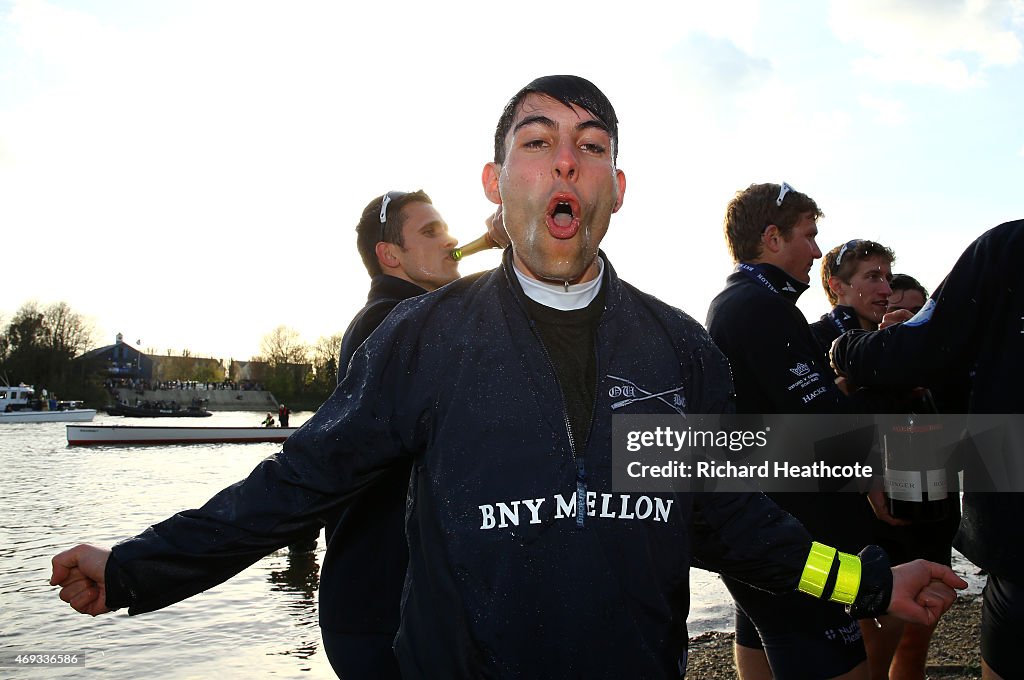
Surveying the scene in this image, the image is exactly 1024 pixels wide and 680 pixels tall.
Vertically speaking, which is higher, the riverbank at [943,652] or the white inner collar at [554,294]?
the white inner collar at [554,294]

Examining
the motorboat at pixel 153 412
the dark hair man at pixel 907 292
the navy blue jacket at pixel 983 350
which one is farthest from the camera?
the motorboat at pixel 153 412

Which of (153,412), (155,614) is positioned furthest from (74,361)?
(155,614)

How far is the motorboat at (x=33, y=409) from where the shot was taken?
67188 millimetres

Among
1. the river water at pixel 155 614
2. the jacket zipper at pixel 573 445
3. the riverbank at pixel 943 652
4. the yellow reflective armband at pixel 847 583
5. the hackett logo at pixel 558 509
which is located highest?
the jacket zipper at pixel 573 445

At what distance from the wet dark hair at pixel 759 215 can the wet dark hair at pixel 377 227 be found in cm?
184

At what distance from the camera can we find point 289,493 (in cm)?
191

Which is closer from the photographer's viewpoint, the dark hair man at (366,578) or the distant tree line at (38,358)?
the dark hair man at (366,578)

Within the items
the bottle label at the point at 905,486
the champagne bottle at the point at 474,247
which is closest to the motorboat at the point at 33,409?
the champagne bottle at the point at 474,247

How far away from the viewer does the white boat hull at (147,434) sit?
42859 mm

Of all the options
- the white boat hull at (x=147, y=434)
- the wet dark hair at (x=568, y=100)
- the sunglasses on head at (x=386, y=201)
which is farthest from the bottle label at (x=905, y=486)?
the white boat hull at (x=147, y=434)

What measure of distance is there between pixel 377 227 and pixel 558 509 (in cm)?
267

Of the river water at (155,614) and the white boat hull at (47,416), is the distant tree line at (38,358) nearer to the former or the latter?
the white boat hull at (47,416)

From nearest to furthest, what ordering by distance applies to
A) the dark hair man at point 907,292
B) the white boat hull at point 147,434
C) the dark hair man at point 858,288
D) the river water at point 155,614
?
1. the dark hair man at point 858,288
2. the dark hair man at point 907,292
3. the river water at point 155,614
4. the white boat hull at point 147,434

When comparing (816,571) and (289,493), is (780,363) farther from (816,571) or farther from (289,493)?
(289,493)
